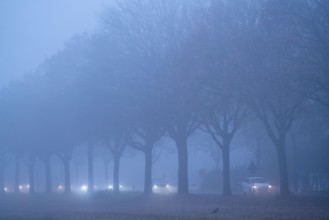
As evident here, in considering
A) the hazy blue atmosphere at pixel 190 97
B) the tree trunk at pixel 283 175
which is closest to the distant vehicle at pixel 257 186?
the hazy blue atmosphere at pixel 190 97

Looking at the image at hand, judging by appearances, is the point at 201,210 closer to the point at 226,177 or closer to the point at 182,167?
the point at 226,177

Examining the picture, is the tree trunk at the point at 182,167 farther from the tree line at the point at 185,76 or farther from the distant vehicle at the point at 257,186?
the distant vehicle at the point at 257,186

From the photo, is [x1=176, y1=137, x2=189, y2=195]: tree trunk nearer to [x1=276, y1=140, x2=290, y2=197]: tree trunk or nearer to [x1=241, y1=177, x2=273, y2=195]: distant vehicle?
[x1=241, y1=177, x2=273, y2=195]: distant vehicle

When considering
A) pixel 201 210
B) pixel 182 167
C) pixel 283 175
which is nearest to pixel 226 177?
pixel 182 167

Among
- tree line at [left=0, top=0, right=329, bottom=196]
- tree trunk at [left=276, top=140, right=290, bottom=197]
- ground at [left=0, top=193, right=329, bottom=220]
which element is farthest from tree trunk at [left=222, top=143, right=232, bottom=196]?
tree trunk at [left=276, top=140, right=290, bottom=197]

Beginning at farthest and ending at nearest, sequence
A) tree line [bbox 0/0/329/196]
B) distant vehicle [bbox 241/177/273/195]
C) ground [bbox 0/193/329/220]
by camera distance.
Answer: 1. distant vehicle [bbox 241/177/273/195]
2. tree line [bbox 0/0/329/196]
3. ground [bbox 0/193/329/220]

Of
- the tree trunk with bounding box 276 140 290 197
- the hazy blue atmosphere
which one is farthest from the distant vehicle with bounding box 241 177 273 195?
the tree trunk with bounding box 276 140 290 197

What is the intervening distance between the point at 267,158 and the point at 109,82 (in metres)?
26.2

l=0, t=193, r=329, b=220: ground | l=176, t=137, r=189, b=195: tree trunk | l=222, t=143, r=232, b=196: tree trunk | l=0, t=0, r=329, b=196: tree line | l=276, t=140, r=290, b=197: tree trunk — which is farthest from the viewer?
l=176, t=137, r=189, b=195: tree trunk

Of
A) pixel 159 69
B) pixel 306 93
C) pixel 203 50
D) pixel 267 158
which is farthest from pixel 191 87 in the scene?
pixel 267 158

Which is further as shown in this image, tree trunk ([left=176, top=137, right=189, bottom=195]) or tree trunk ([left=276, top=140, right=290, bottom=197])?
tree trunk ([left=176, top=137, right=189, bottom=195])

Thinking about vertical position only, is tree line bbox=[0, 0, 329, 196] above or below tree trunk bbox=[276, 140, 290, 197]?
above

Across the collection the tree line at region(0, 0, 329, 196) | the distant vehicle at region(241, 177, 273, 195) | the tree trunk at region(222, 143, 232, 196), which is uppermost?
the tree line at region(0, 0, 329, 196)

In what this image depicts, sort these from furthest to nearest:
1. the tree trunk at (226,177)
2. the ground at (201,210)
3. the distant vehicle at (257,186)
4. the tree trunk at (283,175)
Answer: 1. the distant vehicle at (257,186)
2. the tree trunk at (226,177)
3. the tree trunk at (283,175)
4. the ground at (201,210)
